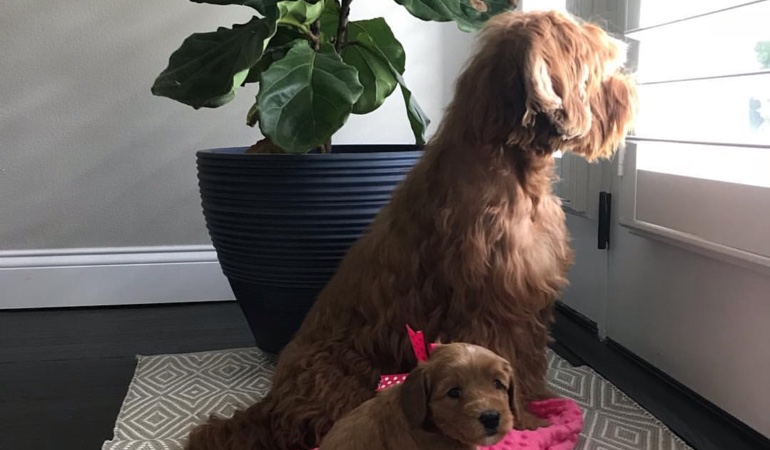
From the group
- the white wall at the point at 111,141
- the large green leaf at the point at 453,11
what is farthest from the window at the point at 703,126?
the white wall at the point at 111,141

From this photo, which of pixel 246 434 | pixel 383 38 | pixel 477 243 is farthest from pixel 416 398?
pixel 383 38

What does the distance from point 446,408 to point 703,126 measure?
31.3 inches

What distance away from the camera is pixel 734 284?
4.21 ft

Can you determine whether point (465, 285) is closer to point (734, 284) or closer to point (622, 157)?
point (734, 284)

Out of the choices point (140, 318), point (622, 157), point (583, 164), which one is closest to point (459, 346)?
point (622, 157)

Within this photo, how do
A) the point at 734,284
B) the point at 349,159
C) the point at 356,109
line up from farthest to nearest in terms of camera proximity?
the point at 356,109
the point at 349,159
the point at 734,284

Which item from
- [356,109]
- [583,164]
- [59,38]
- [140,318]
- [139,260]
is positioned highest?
[59,38]

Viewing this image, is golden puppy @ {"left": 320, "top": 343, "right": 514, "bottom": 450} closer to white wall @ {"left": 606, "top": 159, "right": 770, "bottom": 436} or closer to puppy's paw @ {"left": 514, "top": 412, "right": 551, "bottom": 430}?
puppy's paw @ {"left": 514, "top": 412, "right": 551, "bottom": 430}

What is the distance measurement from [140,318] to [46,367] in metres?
0.45

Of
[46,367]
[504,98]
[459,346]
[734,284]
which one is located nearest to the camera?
[459,346]

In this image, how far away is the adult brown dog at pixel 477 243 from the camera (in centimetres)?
113

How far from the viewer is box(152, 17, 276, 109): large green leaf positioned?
1.47 meters

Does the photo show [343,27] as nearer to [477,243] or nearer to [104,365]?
[477,243]

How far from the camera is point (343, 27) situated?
1711 millimetres
